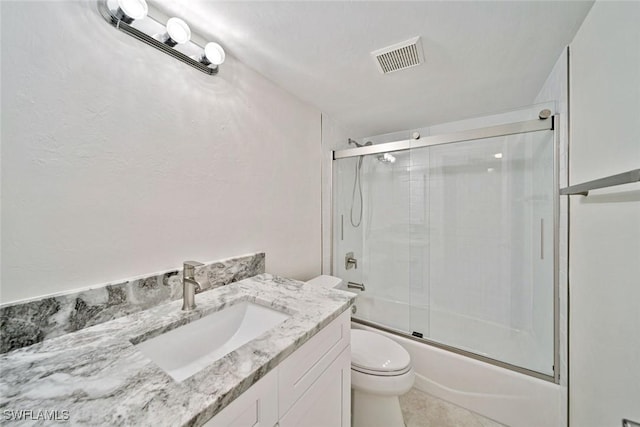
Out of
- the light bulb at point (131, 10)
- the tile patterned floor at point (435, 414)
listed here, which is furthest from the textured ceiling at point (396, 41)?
the tile patterned floor at point (435, 414)

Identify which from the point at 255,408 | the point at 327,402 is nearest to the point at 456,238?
the point at 327,402

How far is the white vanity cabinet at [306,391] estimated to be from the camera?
0.59 metres

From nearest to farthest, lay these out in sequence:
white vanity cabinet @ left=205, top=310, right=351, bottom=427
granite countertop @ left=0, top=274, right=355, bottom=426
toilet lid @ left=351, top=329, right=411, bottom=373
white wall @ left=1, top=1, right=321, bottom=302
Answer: granite countertop @ left=0, top=274, right=355, bottom=426
white vanity cabinet @ left=205, top=310, right=351, bottom=427
white wall @ left=1, top=1, right=321, bottom=302
toilet lid @ left=351, top=329, right=411, bottom=373

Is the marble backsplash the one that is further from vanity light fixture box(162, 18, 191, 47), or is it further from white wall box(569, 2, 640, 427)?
white wall box(569, 2, 640, 427)

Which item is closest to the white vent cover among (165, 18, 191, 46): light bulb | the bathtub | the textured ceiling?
the textured ceiling

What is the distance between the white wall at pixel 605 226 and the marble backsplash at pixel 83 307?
61.4 inches

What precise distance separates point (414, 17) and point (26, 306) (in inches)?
67.4

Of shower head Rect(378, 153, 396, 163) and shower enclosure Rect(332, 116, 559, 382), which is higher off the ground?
shower head Rect(378, 153, 396, 163)

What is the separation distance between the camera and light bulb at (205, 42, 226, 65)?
1.07 m

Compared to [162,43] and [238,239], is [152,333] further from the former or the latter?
[162,43]

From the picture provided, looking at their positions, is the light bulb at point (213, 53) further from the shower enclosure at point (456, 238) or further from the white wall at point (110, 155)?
the shower enclosure at point (456, 238)

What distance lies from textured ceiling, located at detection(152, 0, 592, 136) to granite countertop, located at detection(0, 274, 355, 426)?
1.24 meters

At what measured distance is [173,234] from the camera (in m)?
1.03

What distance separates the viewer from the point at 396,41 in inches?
45.7
